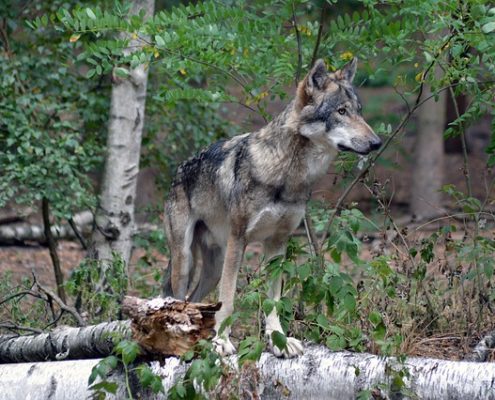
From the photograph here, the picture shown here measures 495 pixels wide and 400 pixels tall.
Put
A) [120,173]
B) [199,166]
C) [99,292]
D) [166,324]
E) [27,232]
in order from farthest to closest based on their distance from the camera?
[27,232] < [120,173] < [99,292] < [199,166] < [166,324]

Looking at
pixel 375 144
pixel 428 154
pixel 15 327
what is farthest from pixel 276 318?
pixel 428 154

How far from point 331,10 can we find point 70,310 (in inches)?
436

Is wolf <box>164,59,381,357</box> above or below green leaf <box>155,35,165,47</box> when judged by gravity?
below

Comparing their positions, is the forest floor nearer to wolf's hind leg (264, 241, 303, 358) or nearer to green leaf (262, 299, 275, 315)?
wolf's hind leg (264, 241, 303, 358)

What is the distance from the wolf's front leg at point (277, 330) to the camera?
562cm

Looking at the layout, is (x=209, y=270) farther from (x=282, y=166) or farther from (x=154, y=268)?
(x=154, y=268)

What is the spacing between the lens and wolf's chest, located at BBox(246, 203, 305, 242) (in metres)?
6.29

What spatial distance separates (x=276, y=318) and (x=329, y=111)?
1.44 metres

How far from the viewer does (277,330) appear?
19.0 ft

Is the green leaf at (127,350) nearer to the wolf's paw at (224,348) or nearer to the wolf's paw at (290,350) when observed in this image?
the wolf's paw at (224,348)

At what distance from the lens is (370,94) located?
924 inches

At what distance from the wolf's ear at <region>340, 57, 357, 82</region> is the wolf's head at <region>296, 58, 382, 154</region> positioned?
70 mm

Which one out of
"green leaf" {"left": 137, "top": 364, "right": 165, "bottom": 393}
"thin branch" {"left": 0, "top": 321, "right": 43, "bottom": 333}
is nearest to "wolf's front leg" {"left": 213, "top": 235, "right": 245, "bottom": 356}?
"green leaf" {"left": 137, "top": 364, "right": 165, "bottom": 393}

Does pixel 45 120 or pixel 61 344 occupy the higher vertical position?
pixel 45 120
